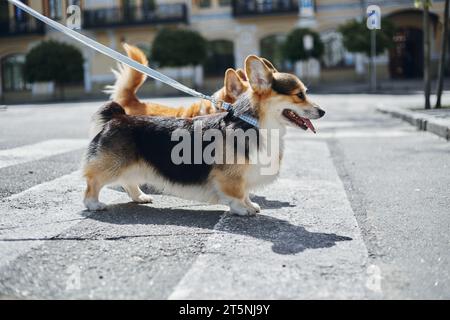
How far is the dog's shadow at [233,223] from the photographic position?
336 centimetres

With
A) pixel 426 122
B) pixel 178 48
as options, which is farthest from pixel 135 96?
pixel 178 48

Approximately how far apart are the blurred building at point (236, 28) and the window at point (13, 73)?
0.52 feet

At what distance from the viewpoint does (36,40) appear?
120 ft

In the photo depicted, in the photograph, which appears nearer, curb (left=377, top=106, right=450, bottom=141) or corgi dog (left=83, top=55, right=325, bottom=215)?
corgi dog (left=83, top=55, right=325, bottom=215)

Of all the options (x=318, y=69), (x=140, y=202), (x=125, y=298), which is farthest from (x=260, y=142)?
(x=318, y=69)

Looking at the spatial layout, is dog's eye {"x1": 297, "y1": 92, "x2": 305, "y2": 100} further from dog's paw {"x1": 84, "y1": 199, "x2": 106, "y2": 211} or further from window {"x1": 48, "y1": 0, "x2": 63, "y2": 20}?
window {"x1": 48, "y1": 0, "x2": 63, "y2": 20}

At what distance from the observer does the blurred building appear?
108ft

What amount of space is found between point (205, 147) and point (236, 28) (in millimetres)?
31341

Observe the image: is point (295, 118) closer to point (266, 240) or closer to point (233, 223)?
point (233, 223)

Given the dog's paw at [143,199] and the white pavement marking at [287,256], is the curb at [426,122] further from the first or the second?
the dog's paw at [143,199]

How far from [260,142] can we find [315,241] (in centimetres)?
95

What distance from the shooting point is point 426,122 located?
33.5 ft

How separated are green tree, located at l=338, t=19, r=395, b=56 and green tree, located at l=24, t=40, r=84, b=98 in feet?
49.8

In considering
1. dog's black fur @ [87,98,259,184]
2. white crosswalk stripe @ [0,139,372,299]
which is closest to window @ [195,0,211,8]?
white crosswalk stripe @ [0,139,372,299]
